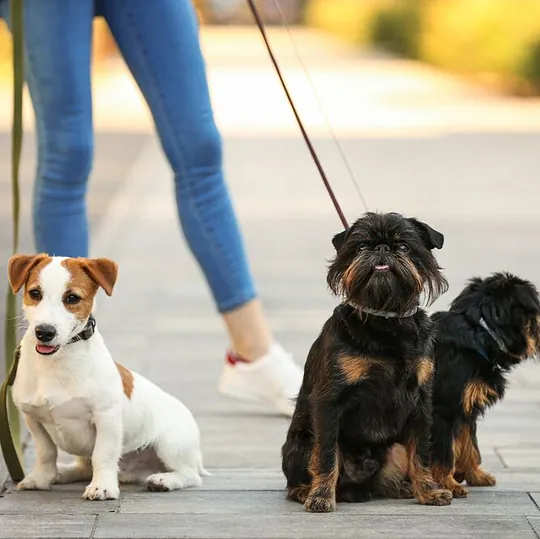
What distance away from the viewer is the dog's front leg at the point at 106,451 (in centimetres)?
432

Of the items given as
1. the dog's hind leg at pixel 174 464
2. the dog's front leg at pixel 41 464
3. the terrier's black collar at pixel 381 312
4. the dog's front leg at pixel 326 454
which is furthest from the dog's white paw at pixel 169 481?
the terrier's black collar at pixel 381 312

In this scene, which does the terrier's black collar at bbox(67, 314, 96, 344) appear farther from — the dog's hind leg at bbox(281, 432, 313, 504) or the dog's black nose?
the dog's hind leg at bbox(281, 432, 313, 504)

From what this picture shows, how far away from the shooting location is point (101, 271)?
4.27 m

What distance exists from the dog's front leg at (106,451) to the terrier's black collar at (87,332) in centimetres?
26

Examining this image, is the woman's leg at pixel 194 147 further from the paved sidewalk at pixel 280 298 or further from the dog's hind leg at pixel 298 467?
the dog's hind leg at pixel 298 467

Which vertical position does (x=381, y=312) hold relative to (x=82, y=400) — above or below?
above

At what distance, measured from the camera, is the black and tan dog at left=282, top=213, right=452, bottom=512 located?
4.08m

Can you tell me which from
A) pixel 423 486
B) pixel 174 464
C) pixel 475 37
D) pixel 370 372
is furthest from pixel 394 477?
pixel 475 37

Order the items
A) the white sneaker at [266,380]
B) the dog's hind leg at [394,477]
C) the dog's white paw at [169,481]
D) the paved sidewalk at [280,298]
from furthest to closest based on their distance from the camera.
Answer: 1. the white sneaker at [266,380]
2. the dog's white paw at [169,481]
3. the dog's hind leg at [394,477]
4. the paved sidewalk at [280,298]

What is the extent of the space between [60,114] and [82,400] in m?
1.36

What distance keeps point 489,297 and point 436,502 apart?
29.4 inches

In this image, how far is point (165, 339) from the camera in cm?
745

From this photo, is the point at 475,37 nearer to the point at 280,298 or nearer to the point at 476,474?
A: the point at 280,298

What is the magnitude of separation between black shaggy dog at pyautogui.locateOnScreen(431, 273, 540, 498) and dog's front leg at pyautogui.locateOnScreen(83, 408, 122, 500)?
1.09 m
